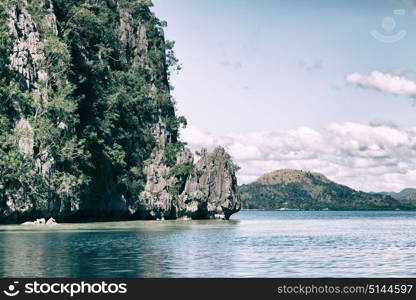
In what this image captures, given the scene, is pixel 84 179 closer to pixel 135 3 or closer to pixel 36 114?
pixel 36 114

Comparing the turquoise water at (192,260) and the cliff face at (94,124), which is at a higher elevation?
the cliff face at (94,124)

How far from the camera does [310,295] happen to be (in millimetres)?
20938

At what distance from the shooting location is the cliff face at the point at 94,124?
82.2 metres

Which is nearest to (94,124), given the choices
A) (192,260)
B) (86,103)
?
(86,103)

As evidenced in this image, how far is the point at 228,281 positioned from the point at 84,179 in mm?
66546

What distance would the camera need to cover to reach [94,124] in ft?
343

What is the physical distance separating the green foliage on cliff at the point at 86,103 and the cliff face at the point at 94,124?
0.18m

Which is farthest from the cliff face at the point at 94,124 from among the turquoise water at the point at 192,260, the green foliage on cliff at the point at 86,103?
the turquoise water at the point at 192,260

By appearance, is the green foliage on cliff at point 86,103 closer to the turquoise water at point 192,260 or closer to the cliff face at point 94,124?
the cliff face at point 94,124

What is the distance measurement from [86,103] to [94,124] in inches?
146

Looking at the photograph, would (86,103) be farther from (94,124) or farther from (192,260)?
(192,260)

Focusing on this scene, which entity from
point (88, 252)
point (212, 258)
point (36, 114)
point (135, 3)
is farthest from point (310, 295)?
point (135, 3)

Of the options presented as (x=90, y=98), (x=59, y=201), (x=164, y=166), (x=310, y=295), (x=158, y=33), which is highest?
(x=158, y=33)

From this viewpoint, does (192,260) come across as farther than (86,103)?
No
